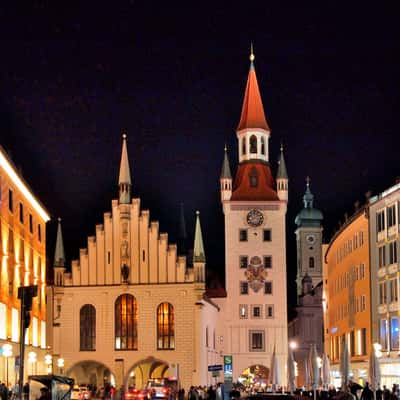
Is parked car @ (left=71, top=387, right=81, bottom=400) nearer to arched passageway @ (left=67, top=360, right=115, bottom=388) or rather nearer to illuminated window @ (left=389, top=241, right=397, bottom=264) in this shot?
illuminated window @ (left=389, top=241, right=397, bottom=264)

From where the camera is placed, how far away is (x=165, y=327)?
88438 millimetres

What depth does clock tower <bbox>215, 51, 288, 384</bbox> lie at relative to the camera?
102 meters

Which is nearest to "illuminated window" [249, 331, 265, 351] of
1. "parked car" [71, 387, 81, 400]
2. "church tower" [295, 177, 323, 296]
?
"parked car" [71, 387, 81, 400]

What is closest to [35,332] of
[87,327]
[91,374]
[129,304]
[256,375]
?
[129,304]

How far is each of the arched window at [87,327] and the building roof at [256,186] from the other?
2183cm

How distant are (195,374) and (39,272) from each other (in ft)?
75.6

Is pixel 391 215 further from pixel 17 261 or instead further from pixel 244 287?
pixel 244 287

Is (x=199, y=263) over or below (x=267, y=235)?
below

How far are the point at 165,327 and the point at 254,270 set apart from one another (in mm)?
17478

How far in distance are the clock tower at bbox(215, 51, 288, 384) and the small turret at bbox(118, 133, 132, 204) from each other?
51.3 feet

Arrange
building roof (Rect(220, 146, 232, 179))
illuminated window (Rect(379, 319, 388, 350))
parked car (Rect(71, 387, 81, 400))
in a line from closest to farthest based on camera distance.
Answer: illuminated window (Rect(379, 319, 388, 350)), parked car (Rect(71, 387, 81, 400)), building roof (Rect(220, 146, 232, 179))


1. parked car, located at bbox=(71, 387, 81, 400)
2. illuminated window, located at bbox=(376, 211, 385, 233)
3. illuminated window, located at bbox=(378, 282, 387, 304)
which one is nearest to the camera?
illuminated window, located at bbox=(378, 282, 387, 304)

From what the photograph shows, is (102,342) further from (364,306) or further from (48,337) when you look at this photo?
(364,306)

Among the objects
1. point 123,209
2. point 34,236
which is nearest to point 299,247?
point 123,209
